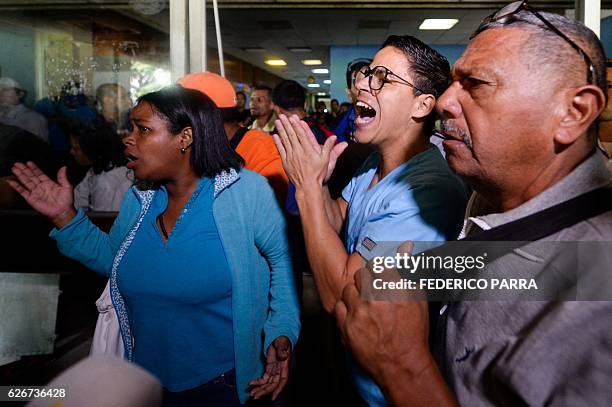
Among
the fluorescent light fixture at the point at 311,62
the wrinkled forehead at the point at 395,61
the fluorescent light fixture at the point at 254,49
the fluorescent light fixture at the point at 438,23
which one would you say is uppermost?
the fluorescent light fixture at the point at 311,62

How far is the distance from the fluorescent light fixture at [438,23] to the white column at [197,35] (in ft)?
26.1

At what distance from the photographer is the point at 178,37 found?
2652 mm

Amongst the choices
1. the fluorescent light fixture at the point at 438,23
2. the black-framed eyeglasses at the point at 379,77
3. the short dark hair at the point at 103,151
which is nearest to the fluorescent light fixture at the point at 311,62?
the fluorescent light fixture at the point at 438,23

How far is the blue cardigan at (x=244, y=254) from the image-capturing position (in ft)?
4.98

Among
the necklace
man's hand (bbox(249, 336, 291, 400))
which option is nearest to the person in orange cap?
the necklace

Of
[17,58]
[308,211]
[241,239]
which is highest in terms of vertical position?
[17,58]

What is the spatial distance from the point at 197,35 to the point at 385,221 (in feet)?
6.40

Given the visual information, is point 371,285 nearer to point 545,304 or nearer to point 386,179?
point 545,304

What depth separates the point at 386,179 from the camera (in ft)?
4.40

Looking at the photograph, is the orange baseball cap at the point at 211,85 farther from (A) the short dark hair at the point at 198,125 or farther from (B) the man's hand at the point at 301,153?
(B) the man's hand at the point at 301,153

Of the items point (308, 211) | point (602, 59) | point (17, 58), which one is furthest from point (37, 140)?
point (17, 58)

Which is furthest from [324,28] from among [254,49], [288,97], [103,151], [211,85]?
[211,85]

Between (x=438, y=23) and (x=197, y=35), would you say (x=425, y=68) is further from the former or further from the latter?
(x=438, y=23)

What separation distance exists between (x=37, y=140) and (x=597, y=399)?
3.46 meters
